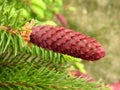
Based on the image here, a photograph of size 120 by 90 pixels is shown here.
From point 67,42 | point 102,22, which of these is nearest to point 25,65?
point 67,42

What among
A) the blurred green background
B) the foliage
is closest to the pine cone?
the foliage

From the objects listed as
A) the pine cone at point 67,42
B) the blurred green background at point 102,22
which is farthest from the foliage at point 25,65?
the blurred green background at point 102,22

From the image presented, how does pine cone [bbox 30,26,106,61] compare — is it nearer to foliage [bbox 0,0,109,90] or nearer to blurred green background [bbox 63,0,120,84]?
foliage [bbox 0,0,109,90]

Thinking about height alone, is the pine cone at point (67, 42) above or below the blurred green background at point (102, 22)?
below

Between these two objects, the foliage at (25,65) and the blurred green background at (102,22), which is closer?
the foliage at (25,65)

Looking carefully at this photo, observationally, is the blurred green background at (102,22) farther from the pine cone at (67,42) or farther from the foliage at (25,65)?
the pine cone at (67,42)

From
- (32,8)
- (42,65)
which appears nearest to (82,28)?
(32,8)

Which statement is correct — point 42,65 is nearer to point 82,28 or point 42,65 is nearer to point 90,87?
point 90,87
